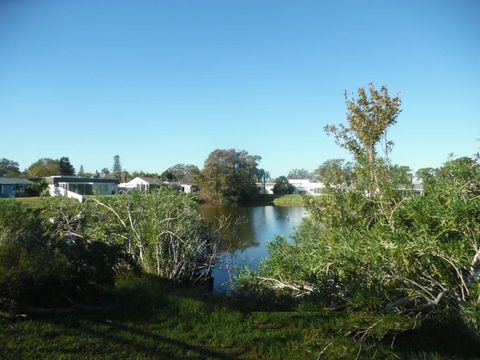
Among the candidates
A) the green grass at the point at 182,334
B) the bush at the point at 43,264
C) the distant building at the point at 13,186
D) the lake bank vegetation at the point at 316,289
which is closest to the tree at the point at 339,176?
the lake bank vegetation at the point at 316,289

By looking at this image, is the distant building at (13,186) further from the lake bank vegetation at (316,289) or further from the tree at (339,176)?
the tree at (339,176)

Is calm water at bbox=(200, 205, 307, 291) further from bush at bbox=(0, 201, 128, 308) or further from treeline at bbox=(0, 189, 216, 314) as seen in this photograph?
bush at bbox=(0, 201, 128, 308)

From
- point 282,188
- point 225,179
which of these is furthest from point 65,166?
point 282,188

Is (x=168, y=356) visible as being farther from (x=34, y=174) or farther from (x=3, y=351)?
(x=34, y=174)

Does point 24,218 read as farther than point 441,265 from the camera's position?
Yes

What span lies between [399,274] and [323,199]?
366 cm

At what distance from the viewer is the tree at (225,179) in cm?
5041

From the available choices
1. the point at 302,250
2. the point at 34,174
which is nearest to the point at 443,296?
the point at 302,250

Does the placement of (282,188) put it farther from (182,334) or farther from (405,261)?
(405,261)

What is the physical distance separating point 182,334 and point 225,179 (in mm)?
46133

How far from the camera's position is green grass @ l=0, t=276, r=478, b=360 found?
373 centimetres

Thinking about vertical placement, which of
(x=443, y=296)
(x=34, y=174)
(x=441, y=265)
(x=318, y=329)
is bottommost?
(x=318, y=329)

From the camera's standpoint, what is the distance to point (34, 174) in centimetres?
5831

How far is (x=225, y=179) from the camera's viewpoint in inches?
1984
